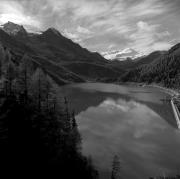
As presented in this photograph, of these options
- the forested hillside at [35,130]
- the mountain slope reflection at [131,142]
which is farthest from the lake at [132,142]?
the forested hillside at [35,130]

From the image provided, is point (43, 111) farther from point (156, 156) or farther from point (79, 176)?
point (156, 156)

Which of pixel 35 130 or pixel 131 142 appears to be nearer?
pixel 35 130

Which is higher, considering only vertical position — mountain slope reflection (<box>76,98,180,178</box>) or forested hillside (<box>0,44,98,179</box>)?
forested hillside (<box>0,44,98,179</box>)

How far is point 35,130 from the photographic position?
198ft

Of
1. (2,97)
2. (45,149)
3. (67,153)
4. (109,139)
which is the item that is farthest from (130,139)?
(2,97)

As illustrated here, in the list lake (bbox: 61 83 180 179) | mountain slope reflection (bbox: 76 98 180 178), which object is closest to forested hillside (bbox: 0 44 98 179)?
lake (bbox: 61 83 180 179)

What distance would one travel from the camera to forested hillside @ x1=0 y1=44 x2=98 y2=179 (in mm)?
53531

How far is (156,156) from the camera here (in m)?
73.3

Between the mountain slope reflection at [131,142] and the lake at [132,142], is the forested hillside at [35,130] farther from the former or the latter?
the mountain slope reflection at [131,142]

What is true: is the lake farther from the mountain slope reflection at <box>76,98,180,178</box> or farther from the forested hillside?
the forested hillside

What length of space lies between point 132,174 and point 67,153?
54.1 ft

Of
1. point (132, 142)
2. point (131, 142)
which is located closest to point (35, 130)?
point (131, 142)

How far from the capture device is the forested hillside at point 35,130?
53531 millimetres

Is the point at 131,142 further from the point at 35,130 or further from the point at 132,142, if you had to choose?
the point at 35,130
